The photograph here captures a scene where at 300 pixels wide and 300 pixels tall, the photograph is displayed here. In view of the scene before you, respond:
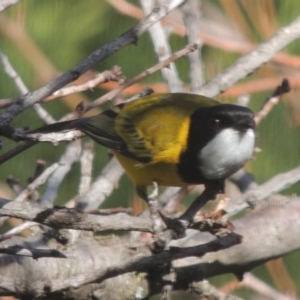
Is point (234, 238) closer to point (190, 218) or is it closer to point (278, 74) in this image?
point (190, 218)

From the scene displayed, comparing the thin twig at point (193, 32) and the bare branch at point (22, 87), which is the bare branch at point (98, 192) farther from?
the thin twig at point (193, 32)

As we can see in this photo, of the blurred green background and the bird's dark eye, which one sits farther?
the blurred green background

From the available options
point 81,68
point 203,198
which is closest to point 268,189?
point 203,198

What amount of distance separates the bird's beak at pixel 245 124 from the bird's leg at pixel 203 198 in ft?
0.40

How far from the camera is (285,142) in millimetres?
2529

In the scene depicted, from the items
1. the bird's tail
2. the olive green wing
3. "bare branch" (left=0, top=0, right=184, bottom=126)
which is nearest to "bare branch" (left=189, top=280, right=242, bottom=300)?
the olive green wing

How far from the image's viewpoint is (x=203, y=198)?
1.31 m

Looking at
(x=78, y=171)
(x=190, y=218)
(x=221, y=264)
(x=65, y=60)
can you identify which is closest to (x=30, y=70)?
(x=65, y=60)

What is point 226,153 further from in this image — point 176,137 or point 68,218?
point 68,218

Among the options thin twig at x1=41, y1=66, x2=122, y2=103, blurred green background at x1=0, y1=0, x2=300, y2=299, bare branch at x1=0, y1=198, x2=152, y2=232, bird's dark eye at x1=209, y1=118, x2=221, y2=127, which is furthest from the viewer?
blurred green background at x1=0, y1=0, x2=300, y2=299

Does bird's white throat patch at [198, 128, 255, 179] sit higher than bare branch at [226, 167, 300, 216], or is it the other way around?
bird's white throat patch at [198, 128, 255, 179]

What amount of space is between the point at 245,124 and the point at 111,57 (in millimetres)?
943

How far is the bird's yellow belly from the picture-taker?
157 cm

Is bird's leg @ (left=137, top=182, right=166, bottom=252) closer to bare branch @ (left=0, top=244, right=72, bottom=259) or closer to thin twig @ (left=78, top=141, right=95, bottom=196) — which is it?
bare branch @ (left=0, top=244, right=72, bottom=259)
